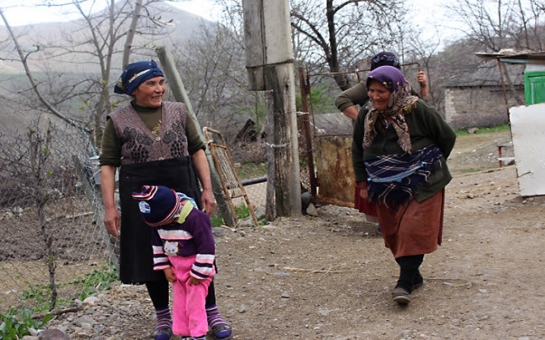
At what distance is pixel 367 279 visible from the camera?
4574 millimetres

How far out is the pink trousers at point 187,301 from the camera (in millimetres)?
3176

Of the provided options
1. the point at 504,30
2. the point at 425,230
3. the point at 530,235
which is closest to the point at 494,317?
the point at 425,230

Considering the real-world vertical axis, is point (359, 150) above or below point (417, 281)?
above

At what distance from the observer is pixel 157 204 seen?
9.95 feet

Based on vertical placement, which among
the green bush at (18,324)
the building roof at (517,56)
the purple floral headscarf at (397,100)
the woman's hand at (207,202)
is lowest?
the green bush at (18,324)

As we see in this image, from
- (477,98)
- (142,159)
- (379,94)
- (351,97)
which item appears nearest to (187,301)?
(142,159)

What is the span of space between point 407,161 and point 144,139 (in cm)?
161

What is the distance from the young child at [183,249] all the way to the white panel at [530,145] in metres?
4.76

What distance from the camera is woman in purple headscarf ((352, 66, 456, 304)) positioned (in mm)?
3730

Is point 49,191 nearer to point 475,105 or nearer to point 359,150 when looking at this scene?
point 359,150

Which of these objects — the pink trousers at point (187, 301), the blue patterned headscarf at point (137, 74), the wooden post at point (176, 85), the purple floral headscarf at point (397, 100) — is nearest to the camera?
the pink trousers at point (187, 301)

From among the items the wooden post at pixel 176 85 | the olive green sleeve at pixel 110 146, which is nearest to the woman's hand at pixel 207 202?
the olive green sleeve at pixel 110 146

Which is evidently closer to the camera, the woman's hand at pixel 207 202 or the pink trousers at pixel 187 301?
the pink trousers at pixel 187 301

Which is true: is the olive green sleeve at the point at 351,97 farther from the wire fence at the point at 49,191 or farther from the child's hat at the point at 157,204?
the child's hat at the point at 157,204
